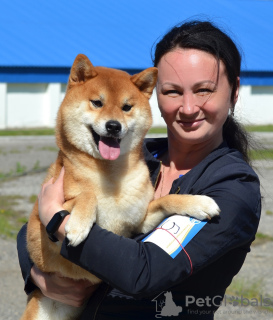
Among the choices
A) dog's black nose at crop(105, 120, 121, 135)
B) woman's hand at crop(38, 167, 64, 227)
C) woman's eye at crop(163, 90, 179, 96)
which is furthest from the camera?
woman's eye at crop(163, 90, 179, 96)

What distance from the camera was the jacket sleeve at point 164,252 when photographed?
226cm

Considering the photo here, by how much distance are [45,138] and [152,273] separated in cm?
1653

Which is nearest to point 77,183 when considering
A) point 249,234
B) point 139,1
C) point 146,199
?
point 146,199

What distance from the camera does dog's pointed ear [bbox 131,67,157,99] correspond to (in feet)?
9.73

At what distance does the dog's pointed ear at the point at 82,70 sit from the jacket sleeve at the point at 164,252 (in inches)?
36.6

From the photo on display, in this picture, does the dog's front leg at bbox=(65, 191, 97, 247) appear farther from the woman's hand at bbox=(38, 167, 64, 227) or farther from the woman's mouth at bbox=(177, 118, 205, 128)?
the woman's mouth at bbox=(177, 118, 205, 128)

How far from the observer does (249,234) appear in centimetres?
249

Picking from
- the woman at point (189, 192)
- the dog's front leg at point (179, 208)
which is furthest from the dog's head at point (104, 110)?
the dog's front leg at point (179, 208)

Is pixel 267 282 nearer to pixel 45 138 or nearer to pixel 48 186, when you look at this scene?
pixel 48 186

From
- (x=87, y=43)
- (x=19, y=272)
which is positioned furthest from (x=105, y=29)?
(x=19, y=272)

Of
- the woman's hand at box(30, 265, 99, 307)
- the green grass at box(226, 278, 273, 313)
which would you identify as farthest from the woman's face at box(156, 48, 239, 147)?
the green grass at box(226, 278, 273, 313)

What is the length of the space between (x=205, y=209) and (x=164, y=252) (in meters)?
0.27

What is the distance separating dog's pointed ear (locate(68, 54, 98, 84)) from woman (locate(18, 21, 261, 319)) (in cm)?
37

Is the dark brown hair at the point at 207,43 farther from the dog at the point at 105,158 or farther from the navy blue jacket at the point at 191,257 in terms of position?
the navy blue jacket at the point at 191,257
